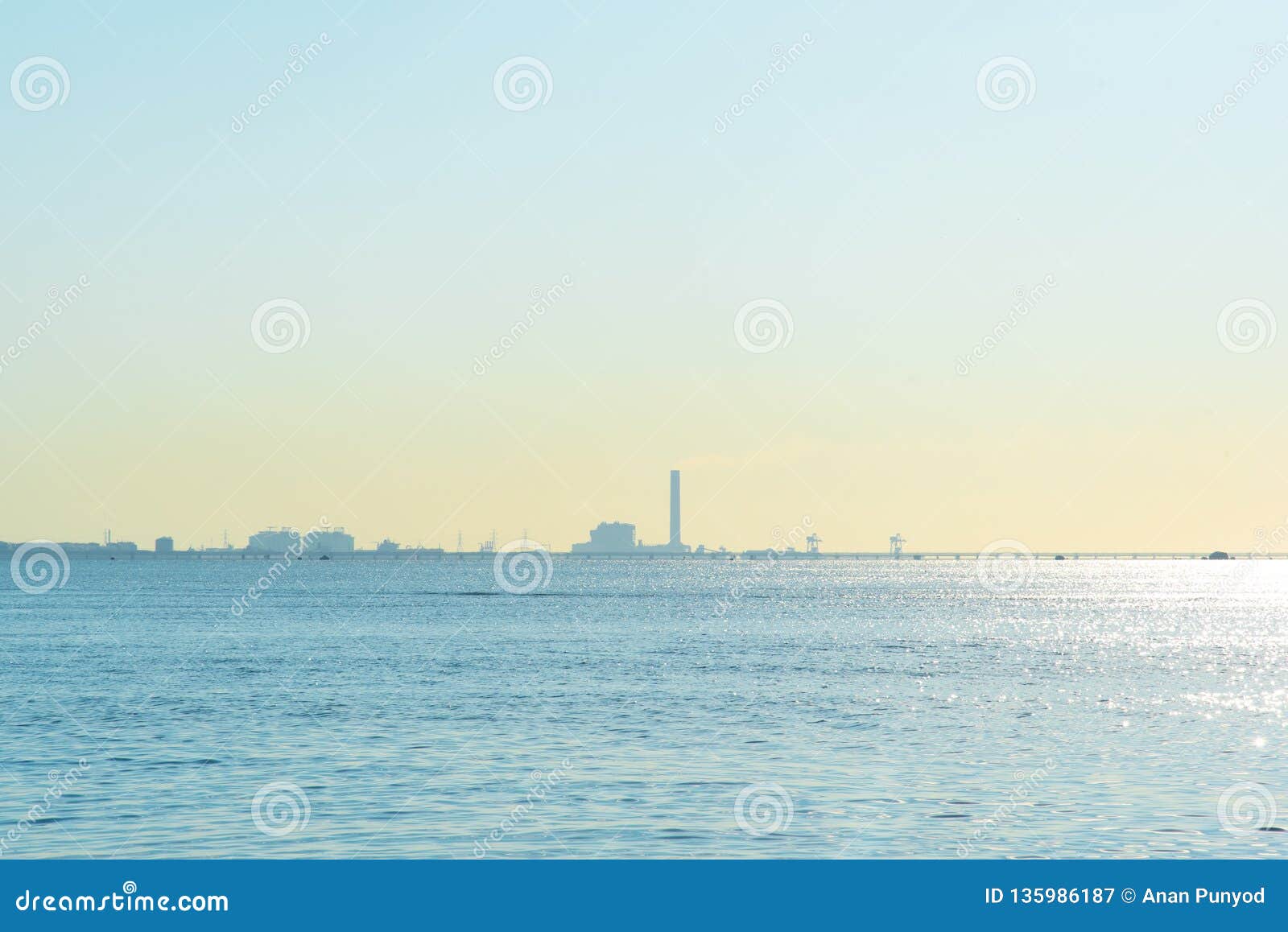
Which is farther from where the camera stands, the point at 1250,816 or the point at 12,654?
the point at 12,654

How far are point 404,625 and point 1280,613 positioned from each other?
10627 centimetres

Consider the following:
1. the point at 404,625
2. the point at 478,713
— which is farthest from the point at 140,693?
the point at 404,625

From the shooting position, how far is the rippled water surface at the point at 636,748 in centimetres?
3011

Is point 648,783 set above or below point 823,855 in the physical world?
above

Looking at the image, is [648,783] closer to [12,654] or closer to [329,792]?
[329,792]

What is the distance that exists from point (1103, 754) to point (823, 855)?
17.3m

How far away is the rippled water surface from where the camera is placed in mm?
30109

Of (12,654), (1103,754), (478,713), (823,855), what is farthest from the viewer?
(12,654)

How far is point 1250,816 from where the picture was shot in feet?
103

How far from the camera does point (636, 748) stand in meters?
43.0
